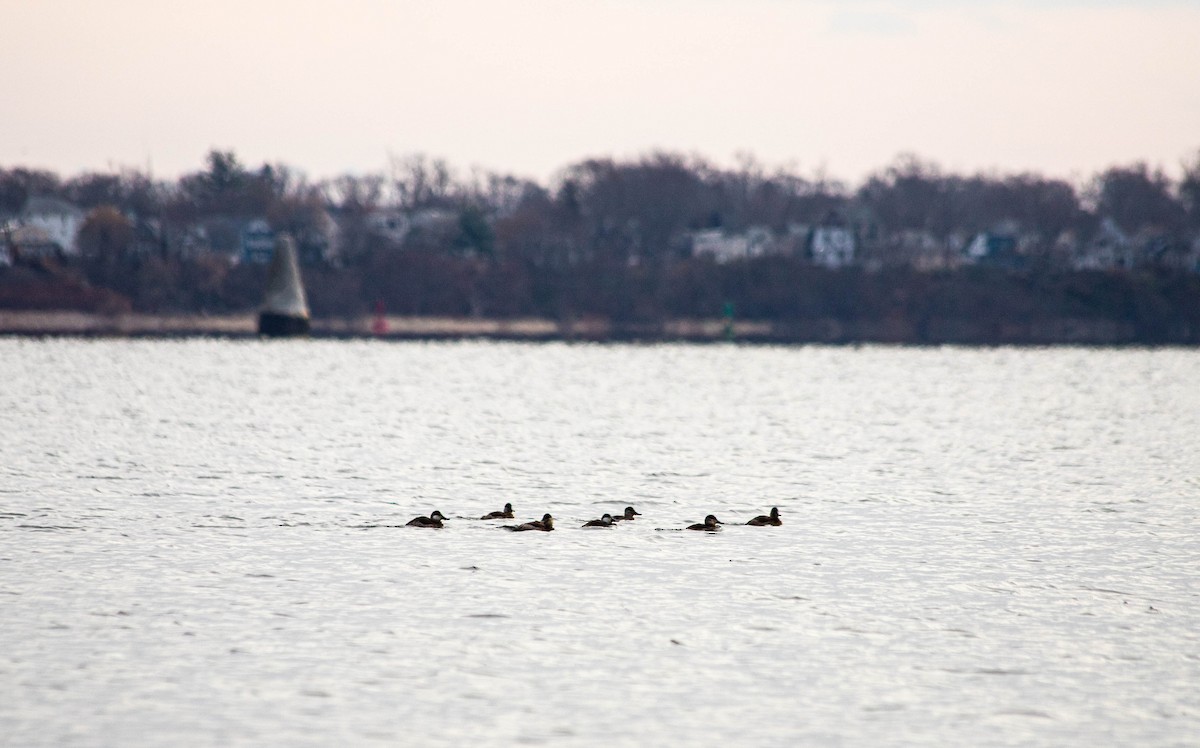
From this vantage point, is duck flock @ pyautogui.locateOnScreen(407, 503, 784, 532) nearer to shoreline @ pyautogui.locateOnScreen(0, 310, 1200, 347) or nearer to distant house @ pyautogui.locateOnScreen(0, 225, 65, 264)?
shoreline @ pyautogui.locateOnScreen(0, 310, 1200, 347)

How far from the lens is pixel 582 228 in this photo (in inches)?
7052

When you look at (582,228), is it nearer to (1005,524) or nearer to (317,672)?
(1005,524)

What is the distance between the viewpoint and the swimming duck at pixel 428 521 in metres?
28.1

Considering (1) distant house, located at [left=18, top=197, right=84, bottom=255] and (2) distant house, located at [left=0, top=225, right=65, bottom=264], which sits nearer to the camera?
(2) distant house, located at [left=0, top=225, right=65, bottom=264]

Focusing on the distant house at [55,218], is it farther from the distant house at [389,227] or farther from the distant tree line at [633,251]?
the distant house at [389,227]

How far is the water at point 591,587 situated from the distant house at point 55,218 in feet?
432

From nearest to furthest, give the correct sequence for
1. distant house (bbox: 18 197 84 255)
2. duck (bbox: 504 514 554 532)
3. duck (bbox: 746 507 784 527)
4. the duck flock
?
duck (bbox: 504 514 554 532)
the duck flock
duck (bbox: 746 507 784 527)
distant house (bbox: 18 197 84 255)

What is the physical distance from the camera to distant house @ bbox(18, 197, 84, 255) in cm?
17638

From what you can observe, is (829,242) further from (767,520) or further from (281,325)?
(767,520)

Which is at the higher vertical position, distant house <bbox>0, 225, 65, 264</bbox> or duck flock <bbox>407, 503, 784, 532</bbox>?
distant house <bbox>0, 225, 65, 264</bbox>

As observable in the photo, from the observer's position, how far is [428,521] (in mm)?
28109

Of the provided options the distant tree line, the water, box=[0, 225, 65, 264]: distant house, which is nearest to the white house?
the distant tree line

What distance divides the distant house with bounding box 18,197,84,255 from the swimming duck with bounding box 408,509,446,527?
518 ft

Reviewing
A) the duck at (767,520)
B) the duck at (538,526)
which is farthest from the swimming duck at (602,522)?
the duck at (767,520)
